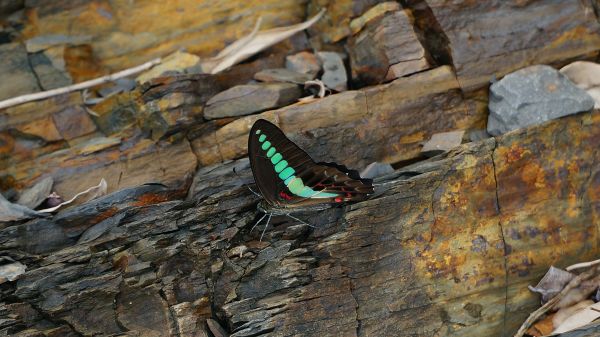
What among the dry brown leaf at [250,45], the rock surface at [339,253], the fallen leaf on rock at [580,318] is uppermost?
the dry brown leaf at [250,45]

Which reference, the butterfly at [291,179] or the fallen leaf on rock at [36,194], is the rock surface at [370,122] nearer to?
the butterfly at [291,179]

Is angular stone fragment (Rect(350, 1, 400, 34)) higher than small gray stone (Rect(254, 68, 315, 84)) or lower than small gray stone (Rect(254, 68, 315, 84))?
higher

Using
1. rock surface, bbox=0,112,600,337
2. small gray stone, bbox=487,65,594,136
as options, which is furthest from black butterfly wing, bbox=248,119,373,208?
small gray stone, bbox=487,65,594,136

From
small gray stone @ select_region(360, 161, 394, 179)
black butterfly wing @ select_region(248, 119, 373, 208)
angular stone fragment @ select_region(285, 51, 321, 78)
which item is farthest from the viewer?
angular stone fragment @ select_region(285, 51, 321, 78)

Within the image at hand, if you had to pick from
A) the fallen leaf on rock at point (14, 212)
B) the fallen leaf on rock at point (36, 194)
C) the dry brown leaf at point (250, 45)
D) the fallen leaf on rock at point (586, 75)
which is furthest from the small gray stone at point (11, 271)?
the fallen leaf on rock at point (586, 75)

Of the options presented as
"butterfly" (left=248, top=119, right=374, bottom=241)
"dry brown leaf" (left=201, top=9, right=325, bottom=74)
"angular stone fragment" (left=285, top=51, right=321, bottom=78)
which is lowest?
"butterfly" (left=248, top=119, right=374, bottom=241)

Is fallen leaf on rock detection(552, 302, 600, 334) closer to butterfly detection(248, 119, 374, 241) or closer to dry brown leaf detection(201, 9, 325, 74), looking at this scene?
butterfly detection(248, 119, 374, 241)

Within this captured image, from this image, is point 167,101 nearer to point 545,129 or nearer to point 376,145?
point 376,145
